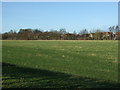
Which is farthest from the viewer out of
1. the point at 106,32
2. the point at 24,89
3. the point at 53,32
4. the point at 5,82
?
the point at 53,32

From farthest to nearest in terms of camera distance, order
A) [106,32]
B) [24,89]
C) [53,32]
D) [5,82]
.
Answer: [53,32]
[106,32]
[5,82]
[24,89]

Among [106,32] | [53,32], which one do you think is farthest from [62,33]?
[106,32]

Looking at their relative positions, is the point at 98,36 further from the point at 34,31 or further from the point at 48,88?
the point at 48,88

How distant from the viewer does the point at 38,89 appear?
7250 millimetres

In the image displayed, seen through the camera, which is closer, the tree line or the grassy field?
the grassy field

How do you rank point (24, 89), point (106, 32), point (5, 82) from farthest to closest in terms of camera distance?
point (106, 32) → point (5, 82) → point (24, 89)

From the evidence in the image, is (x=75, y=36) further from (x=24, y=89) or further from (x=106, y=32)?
(x=24, y=89)

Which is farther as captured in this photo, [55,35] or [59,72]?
[55,35]

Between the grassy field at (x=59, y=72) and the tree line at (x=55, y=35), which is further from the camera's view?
the tree line at (x=55, y=35)

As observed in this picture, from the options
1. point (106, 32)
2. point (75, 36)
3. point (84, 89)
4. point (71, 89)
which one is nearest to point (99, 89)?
point (84, 89)

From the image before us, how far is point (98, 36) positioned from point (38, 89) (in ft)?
422

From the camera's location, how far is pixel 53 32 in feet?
463

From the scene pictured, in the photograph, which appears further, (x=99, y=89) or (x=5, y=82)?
(x=5, y=82)

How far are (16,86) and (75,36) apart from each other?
136 meters
